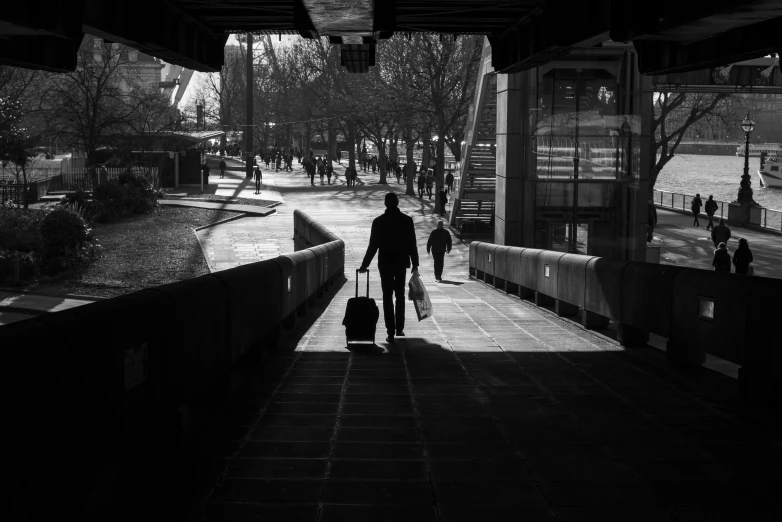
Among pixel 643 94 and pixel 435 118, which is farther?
pixel 435 118

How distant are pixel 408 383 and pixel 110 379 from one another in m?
3.89

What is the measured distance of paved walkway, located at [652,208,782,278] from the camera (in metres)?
34.1

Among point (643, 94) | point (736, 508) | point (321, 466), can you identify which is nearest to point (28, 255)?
point (643, 94)

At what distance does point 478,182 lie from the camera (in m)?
44.4

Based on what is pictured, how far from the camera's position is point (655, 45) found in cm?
1545

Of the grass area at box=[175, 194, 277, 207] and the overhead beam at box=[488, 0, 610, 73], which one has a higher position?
the overhead beam at box=[488, 0, 610, 73]

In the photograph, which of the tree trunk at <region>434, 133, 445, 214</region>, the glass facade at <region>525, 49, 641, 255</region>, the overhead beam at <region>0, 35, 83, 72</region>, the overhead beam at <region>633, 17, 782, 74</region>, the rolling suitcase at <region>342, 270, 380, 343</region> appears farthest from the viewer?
the tree trunk at <region>434, 133, 445, 214</region>

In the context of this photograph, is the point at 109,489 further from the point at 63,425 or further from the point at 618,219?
the point at 618,219

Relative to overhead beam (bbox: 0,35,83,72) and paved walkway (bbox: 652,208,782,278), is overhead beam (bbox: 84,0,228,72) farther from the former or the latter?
paved walkway (bbox: 652,208,782,278)

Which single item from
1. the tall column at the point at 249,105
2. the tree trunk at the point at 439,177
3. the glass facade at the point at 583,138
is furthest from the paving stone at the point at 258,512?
the tall column at the point at 249,105

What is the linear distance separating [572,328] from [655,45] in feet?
17.3

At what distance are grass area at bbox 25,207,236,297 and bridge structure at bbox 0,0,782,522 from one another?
933 centimetres

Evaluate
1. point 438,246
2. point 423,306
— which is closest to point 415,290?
point 423,306

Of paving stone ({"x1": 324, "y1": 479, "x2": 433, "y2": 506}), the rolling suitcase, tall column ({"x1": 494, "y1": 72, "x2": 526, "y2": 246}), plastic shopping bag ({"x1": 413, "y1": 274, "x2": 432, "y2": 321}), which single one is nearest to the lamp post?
tall column ({"x1": 494, "y1": 72, "x2": 526, "y2": 246})
